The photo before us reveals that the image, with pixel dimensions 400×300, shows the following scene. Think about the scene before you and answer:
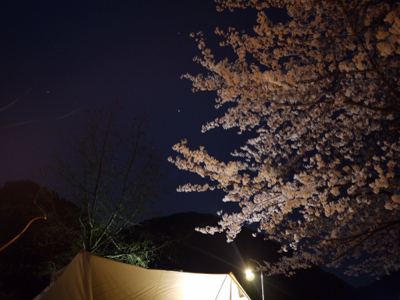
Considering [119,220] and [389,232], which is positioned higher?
[119,220]

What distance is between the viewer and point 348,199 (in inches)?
168

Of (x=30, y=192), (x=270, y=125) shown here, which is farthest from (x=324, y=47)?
(x=30, y=192)

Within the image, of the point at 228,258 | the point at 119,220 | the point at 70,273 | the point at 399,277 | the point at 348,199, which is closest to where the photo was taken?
the point at 70,273

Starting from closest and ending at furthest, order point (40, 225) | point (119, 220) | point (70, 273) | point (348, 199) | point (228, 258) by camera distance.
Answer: point (70, 273) → point (348, 199) → point (119, 220) → point (40, 225) → point (228, 258)

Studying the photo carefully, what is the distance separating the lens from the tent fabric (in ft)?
8.52

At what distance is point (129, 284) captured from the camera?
3.30m

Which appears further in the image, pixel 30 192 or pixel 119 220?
pixel 30 192

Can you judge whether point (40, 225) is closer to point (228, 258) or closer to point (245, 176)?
point (245, 176)

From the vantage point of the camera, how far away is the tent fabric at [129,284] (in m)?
2.60

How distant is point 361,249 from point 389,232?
804 mm

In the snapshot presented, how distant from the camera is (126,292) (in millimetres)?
3238

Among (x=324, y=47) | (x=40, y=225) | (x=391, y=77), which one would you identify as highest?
(x=324, y=47)

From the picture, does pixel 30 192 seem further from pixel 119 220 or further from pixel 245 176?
pixel 245 176

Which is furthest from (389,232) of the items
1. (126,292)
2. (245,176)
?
(126,292)
